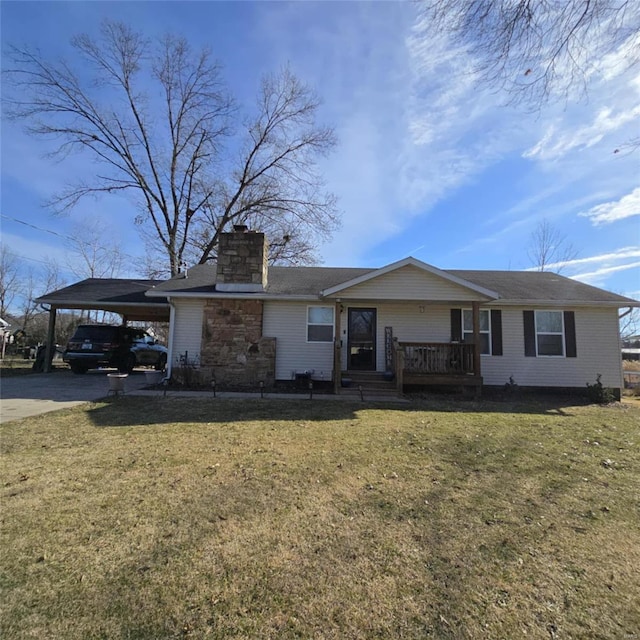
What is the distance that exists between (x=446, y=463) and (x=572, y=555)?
192 centimetres

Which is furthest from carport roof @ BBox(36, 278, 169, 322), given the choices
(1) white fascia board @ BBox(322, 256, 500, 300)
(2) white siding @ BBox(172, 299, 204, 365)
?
(1) white fascia board @ BBox(322, 256, 500, 300)

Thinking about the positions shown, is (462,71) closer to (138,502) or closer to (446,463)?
(446,463)

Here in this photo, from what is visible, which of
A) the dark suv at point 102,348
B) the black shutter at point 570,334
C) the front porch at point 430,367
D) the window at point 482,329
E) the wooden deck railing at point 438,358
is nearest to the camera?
the front porch at point 430,367

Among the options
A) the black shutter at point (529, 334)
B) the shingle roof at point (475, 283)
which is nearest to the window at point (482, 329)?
the shingle roof at point (475, 283)

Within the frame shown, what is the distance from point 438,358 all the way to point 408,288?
2095 mm

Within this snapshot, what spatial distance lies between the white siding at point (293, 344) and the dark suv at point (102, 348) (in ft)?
19.4

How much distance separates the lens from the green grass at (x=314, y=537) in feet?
6.62

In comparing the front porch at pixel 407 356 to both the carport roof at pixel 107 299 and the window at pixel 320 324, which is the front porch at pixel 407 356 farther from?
the carport roof at pixel 107 299

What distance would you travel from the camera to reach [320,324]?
1120 cm

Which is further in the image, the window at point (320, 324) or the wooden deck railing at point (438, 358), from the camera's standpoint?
the window at point (320, 324)

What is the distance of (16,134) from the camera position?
17125 mm

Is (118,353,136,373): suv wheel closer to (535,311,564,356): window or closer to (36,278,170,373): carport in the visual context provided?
(36,278,170,373): carport

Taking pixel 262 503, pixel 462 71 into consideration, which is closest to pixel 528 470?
pixel 262 503

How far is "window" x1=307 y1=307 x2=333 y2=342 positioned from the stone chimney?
1.70 metres
